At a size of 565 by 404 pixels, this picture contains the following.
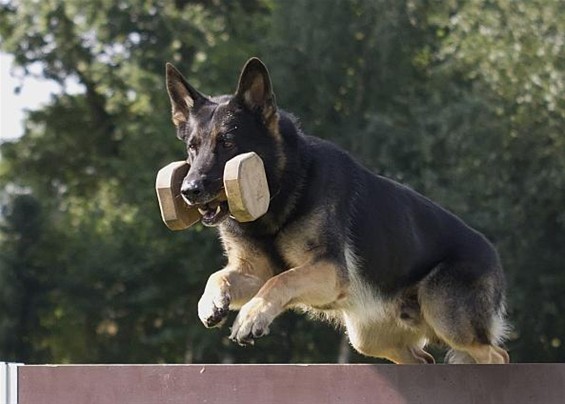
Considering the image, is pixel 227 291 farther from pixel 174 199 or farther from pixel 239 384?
pixel 239 384

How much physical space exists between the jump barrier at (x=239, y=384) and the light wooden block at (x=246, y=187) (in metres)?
0.85

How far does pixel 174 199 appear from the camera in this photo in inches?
259

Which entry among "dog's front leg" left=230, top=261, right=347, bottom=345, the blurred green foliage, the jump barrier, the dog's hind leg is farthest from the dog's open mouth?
the blurred green foliage

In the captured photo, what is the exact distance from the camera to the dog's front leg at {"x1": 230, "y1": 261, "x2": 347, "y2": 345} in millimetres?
6156

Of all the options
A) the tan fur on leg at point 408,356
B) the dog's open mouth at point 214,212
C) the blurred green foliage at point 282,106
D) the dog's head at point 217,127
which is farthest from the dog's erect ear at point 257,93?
the blurred green foliage at point 282,106

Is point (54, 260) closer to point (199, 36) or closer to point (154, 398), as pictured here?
point (199, 36)

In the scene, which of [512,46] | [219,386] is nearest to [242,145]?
[219,386]

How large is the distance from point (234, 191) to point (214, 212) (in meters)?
0.27

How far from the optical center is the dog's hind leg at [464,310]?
288 inches

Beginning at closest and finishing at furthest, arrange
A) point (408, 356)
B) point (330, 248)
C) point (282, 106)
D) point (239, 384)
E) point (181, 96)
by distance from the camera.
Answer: point (239, 384) → point (330, 248) → point (181, 96) → point (408, 356) → point (282, 106)

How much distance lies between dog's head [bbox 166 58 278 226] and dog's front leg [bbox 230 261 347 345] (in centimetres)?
45

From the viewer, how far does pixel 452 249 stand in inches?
294

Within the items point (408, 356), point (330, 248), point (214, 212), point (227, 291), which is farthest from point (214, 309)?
point (408, 356)

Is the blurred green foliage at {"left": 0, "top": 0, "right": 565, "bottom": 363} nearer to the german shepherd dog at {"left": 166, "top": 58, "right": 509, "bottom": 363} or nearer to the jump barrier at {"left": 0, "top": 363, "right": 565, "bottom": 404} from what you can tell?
the german shepherd dog at {"left": 166, "top": 58, "right": 509, "bottom": 363}
